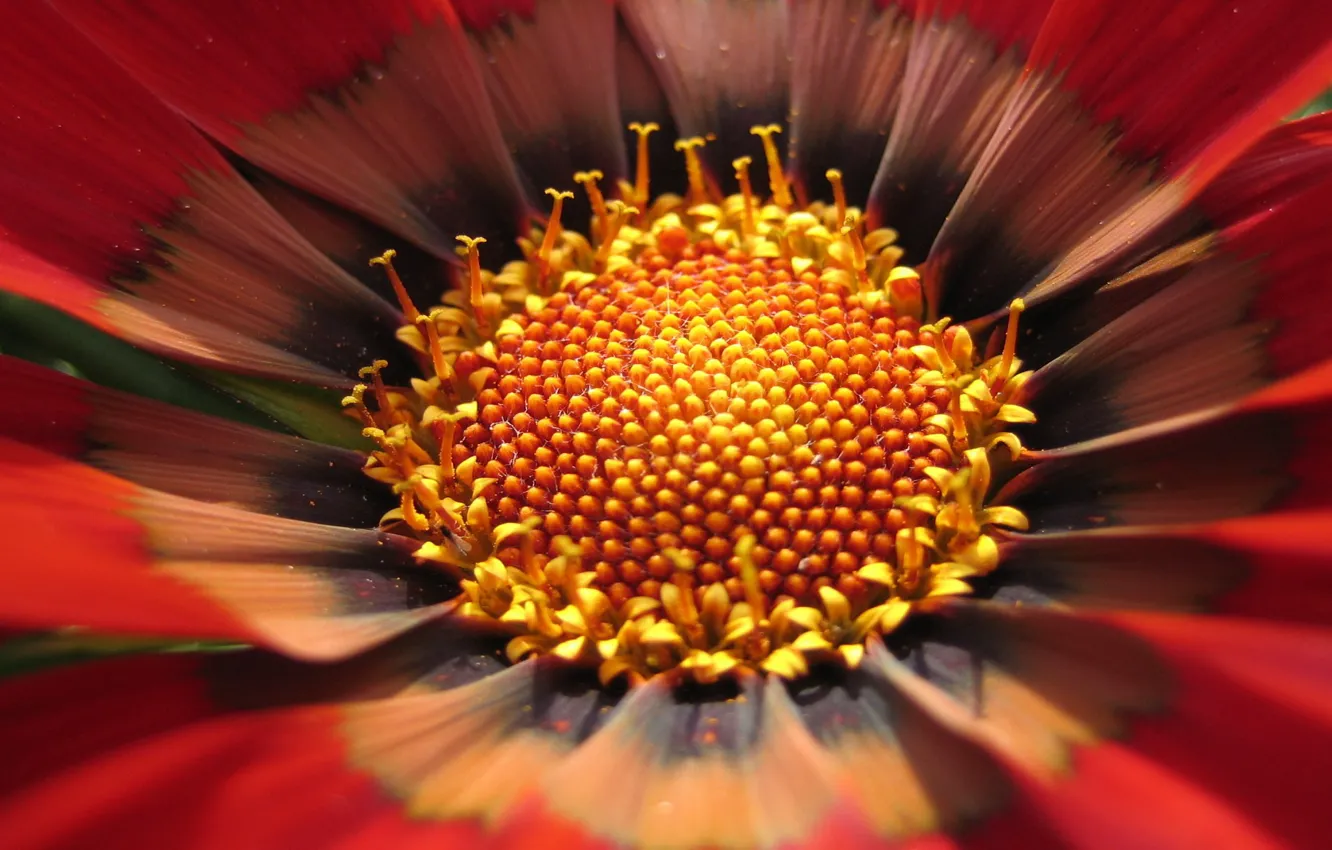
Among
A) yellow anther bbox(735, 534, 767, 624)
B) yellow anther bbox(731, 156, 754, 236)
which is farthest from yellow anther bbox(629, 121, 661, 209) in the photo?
yellow anther bbox(735, 534, 767, 624)

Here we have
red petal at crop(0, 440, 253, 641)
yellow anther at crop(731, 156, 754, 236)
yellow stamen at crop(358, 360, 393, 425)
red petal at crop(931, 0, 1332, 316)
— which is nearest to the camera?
red petal at crop(0, 440, 253, 641)

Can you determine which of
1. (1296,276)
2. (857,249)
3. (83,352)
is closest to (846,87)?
(857,249)

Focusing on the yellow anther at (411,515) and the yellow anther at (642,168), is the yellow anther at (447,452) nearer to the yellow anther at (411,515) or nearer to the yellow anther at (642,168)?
the yellow anther at (411,515)

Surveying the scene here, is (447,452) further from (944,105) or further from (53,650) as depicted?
(944,105)

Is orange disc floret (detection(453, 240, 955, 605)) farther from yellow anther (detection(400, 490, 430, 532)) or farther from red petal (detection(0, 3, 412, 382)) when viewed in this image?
red petal (detection(0, 3, 412, 382))

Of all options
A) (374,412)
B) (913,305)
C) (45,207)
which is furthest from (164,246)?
(913,305)
